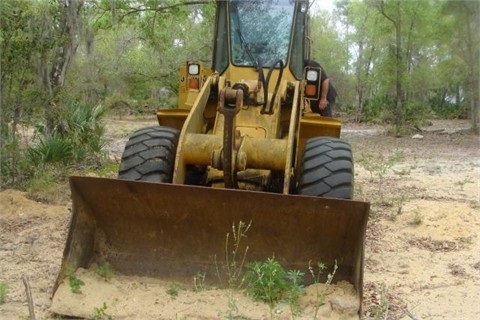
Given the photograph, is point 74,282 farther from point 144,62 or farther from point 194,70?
point 144,62

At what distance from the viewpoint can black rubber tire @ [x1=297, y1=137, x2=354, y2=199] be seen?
4766 millimetres

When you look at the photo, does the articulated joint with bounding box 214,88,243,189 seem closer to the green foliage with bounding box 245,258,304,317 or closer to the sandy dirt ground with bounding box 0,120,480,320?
the green foliage with bounding box 245,258,304,317

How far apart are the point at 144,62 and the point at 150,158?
2133 centimetres

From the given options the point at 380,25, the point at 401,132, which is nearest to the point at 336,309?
the point at 401,132

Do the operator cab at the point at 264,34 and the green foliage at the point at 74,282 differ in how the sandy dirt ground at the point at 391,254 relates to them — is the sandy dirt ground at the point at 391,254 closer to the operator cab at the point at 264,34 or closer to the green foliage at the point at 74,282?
the green foliage at the point at 74,282

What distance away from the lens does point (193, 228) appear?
4.48m

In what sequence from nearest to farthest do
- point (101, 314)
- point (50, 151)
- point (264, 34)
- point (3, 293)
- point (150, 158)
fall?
1. point (101, 314)
2. point (3, 293)
3. point (150, 158)
4. point (264, 34)
5. point (50, 151)

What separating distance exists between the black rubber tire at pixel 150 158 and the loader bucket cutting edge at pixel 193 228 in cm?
56

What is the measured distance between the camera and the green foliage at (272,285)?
4.10 m

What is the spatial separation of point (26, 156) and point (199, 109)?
4.01 metres

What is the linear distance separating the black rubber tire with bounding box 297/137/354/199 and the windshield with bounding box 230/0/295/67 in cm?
126

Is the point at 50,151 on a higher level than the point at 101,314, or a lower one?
higher

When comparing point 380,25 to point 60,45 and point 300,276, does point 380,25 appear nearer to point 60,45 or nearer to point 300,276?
point 60,45

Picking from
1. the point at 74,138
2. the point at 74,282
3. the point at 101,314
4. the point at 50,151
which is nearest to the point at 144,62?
the point at 74,138
